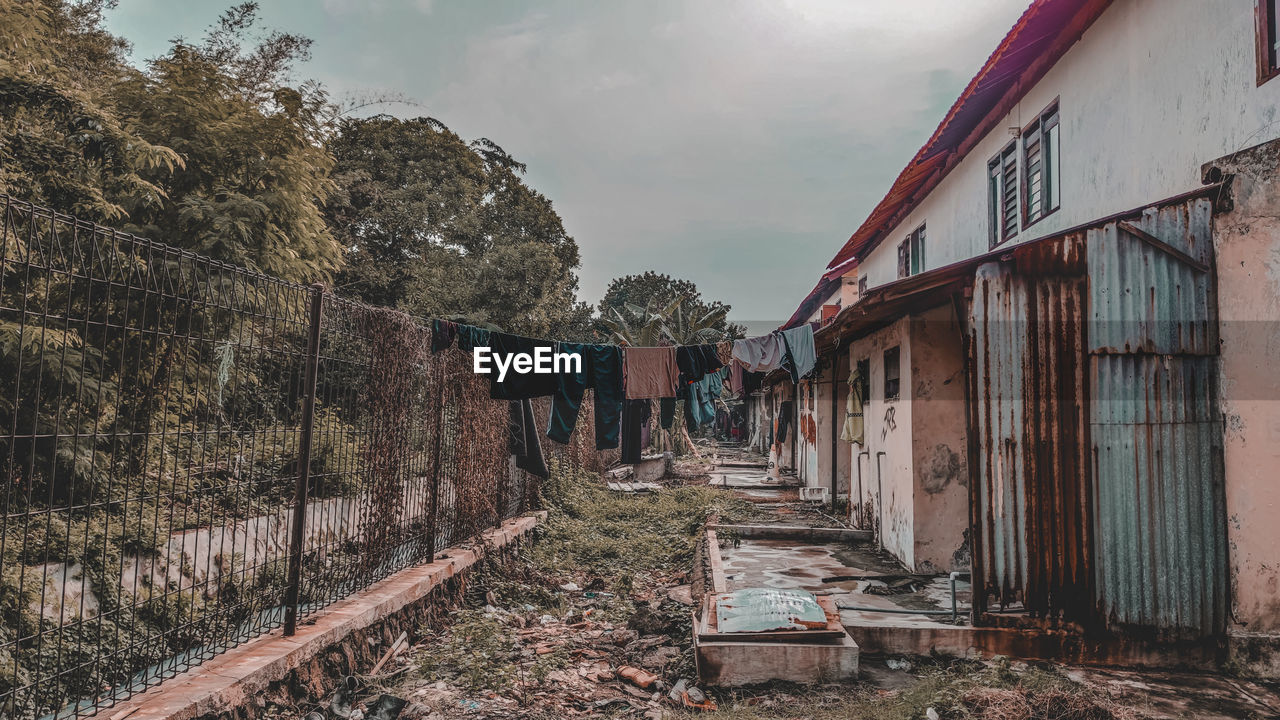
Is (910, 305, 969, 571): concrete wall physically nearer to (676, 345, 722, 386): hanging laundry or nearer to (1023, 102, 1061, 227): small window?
(1023, 102, 1061, 227): small window

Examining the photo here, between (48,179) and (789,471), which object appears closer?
(48,179)

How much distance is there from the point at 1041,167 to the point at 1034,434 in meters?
4.65

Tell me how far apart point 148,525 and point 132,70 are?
20.3 ft

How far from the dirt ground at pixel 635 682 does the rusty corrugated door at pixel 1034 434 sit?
633mm

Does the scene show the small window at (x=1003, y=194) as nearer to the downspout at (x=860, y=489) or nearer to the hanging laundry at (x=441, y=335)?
the downspout at (x=860, y=489)

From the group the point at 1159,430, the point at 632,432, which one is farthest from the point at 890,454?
the point at 632,432

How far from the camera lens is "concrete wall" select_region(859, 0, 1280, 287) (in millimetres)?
5133

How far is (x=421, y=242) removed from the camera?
2219 cm

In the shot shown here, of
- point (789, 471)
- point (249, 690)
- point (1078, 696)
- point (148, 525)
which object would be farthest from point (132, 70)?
point (789, 471)

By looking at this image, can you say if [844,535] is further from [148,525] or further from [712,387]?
[148,525]

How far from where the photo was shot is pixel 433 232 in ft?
74.1

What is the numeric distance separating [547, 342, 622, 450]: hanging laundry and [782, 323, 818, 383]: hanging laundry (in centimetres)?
211

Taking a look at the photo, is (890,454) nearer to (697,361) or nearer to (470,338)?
(697,361)

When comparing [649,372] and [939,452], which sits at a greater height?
[649,372]
